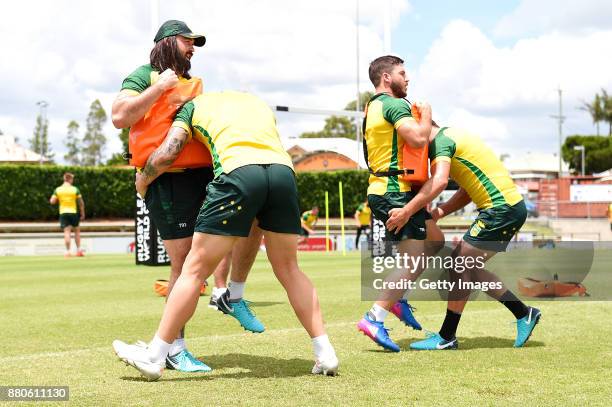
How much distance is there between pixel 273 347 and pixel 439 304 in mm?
3374

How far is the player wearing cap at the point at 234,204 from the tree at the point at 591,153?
9301 centimetres

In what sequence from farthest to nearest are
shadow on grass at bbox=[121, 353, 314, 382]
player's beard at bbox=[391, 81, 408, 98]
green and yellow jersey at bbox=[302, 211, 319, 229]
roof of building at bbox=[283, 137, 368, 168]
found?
green and yellow jersey at bbox=[302, 211, 319, 229] < roof of building at bbox=[283, 137, 368, 168] < player's beard at bbox=[391, 81, 408, 98] < shadow on grass at bbox=[121, 353, 314, 382]

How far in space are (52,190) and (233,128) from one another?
3981 centimetres

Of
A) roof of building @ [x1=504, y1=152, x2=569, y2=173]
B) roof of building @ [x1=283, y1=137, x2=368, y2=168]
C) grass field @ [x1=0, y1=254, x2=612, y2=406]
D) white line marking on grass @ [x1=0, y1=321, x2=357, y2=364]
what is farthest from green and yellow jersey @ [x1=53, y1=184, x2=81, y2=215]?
roof of building @ [x1=504, y1=152, x2=569, y2=173]

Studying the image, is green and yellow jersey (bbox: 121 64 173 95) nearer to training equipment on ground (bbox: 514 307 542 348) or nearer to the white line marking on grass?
the white line marking on grass

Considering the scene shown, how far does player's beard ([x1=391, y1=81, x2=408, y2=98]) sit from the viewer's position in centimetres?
554

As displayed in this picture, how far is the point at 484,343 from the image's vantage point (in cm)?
580

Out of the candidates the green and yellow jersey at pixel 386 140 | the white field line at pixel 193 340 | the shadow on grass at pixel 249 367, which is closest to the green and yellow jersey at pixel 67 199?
the white field line at pixel 193 340

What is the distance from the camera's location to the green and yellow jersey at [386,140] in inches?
210

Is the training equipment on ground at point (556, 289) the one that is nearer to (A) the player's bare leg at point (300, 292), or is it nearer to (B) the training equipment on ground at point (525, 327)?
(B) the training equipment on ground at point (525, 327)

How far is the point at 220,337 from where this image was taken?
611 cm

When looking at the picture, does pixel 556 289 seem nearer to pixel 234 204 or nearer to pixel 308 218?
pixel 234 204

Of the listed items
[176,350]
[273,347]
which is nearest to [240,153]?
[176,350]

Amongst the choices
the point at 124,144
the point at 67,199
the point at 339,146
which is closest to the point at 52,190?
the point at 124,144
